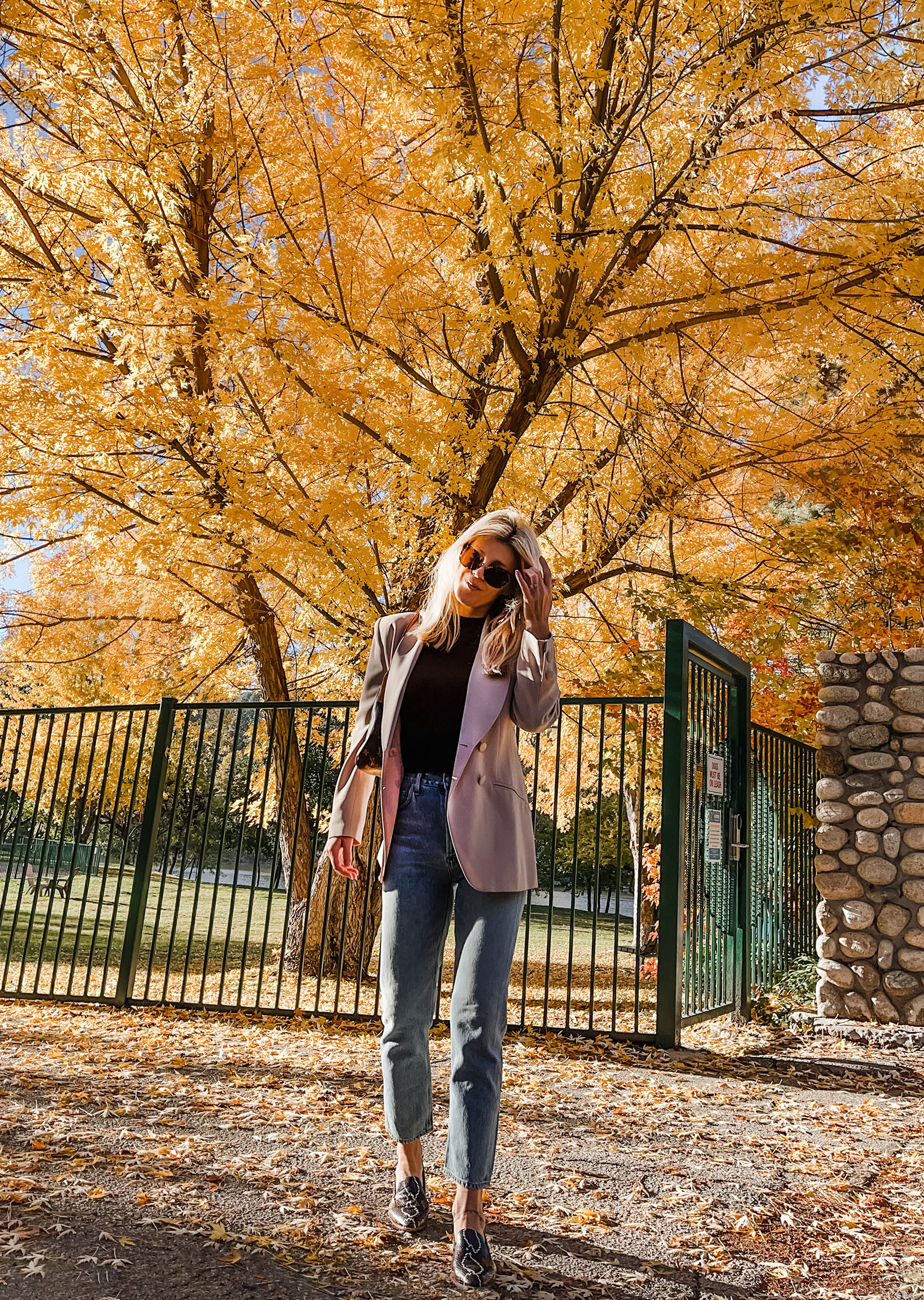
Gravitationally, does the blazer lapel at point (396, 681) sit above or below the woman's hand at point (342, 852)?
above

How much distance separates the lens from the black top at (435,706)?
254cm

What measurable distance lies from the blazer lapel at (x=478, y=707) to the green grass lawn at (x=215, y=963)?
2717mm

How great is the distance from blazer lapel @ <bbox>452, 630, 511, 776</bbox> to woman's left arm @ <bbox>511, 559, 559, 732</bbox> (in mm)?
50

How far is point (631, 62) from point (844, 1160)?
5.87 m

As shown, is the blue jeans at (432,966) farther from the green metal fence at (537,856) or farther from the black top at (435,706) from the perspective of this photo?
the green metal fence at (537,856)

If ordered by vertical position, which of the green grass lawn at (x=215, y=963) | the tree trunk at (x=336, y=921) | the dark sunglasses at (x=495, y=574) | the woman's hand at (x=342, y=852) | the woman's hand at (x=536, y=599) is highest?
the dark sunglasses at (x=495, y=574)

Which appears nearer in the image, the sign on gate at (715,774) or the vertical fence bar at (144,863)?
the sign on gate at (715,774)

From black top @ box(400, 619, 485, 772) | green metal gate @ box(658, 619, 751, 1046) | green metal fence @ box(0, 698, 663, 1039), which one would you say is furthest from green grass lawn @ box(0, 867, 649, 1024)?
black top @ box(400, 619, 485, 772)

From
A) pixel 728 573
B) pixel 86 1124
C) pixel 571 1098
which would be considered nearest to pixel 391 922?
pixel 86 1124

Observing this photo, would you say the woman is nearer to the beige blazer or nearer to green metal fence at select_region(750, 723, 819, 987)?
the beige blazer

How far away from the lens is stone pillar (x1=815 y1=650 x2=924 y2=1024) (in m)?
5.82

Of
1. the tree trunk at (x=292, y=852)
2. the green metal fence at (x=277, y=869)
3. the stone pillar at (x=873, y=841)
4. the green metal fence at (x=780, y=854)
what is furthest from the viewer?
the tree trunk at (x=292, y=852)

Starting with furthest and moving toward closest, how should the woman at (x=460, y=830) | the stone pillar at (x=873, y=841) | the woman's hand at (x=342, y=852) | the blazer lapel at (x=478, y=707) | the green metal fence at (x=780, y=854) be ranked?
the green metal fence at (x=780, y=854) → the stone pillar at (x=873, y=841) → the woman's hand at (x=342, y=852) → the blazer lapel at (x=478, y=707) → the woman at (x=460, y=830)

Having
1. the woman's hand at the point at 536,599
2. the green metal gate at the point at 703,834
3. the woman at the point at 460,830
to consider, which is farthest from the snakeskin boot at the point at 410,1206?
the green metal gate at the point at 703,834
